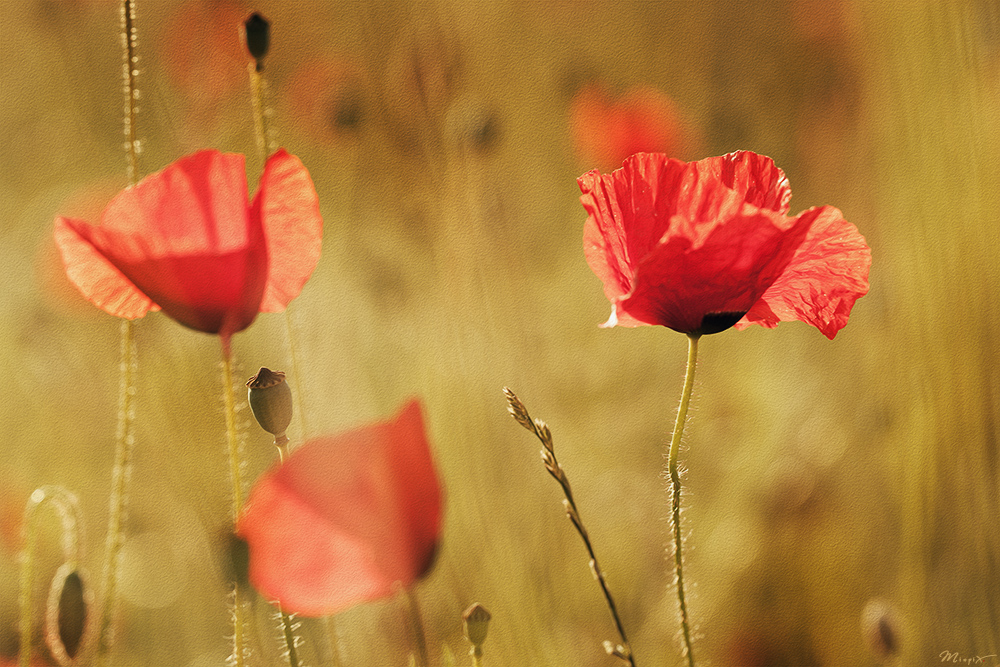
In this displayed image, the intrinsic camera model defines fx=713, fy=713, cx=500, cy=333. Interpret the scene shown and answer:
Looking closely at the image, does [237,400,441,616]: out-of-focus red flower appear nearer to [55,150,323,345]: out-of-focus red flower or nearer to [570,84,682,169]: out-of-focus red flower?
[55,150,323,345]: out-of-focus red flower

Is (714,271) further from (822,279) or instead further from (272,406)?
(272,406)

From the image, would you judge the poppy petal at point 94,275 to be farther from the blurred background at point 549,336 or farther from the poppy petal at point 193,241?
the blurred background at point 549,336

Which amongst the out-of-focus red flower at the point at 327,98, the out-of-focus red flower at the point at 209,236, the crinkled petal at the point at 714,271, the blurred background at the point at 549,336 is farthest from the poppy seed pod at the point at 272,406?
the out-of-focus red flower at the point at 327,98

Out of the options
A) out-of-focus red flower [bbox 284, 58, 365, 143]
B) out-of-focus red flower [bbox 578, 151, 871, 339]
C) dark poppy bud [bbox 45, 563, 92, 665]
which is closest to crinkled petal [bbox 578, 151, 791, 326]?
out-of-focus red flower [bbox 578, 151, 871, 339]

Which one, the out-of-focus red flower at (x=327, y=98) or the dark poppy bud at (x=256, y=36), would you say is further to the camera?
the out-of-focus red flower at (x=327, y=98)

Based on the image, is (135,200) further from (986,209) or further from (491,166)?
(491,166)

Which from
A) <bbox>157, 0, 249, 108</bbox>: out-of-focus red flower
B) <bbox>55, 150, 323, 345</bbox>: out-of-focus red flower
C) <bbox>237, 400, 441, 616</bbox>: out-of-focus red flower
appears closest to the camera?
<bbox>237, 400, 441, 616</bbox>: out-of-focus red flower

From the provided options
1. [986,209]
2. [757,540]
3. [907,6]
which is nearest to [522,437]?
[757,540]
